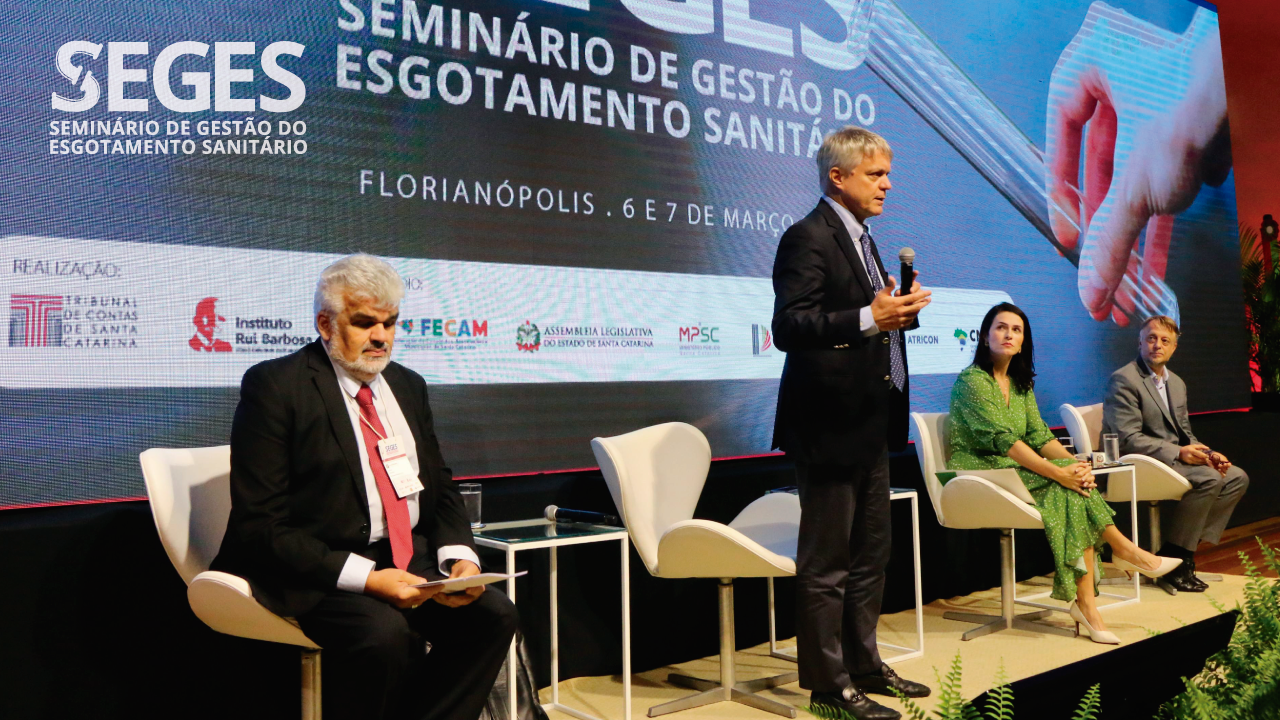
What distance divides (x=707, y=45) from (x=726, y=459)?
1.60 metres

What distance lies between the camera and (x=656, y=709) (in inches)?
119

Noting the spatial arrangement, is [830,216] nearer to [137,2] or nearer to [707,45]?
[707,45]

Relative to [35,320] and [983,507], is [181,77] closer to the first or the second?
[35,320]

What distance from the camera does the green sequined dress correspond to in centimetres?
371

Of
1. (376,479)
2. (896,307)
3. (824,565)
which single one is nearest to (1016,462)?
(824,565)

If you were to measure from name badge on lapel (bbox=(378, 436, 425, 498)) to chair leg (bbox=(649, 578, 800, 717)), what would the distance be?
1165 millimetres

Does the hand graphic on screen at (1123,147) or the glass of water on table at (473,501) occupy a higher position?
the hand graphic on screen at (1123,147)

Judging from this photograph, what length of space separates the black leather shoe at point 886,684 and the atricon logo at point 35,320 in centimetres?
237

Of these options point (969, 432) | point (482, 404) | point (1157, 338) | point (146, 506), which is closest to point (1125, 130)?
point (1157, 338)

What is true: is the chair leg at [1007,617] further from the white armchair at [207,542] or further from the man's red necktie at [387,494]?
the white armchair at [207,542]

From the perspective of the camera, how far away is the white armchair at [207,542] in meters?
2.04

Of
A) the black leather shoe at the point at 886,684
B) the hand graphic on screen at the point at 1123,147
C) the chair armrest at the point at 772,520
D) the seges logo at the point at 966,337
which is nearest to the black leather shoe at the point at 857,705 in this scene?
the black leather shoe at the point at 886,684

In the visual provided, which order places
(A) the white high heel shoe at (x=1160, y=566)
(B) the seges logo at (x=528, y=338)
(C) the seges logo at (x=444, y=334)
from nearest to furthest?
(C) the seges logo at (x=444, y=334) < (B) the seges logo at (x=528, y=338) < (A) the white high heel shoe at (x=1160, y=566)

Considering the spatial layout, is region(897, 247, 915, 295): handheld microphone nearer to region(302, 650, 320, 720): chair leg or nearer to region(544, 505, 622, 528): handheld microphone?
region(544, 505, 622, 528): handheld microphone
